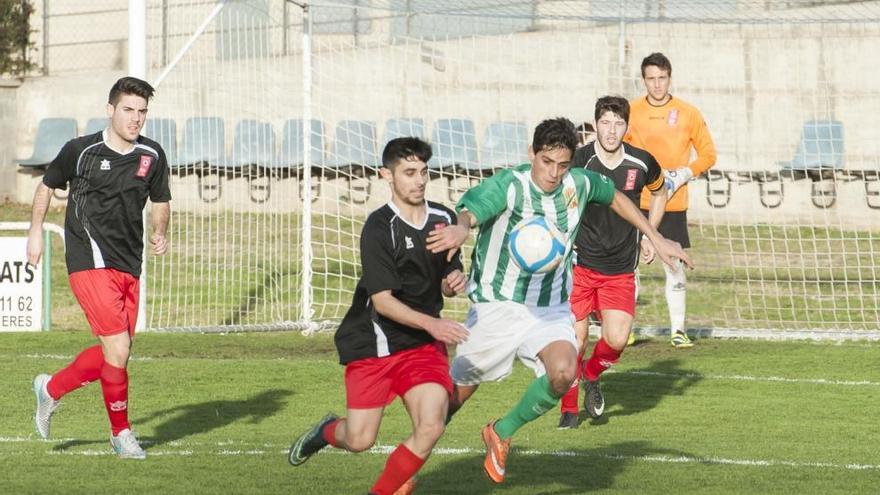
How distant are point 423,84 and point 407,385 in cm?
1593

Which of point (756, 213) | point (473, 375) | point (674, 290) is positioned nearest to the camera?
point (473, 375)

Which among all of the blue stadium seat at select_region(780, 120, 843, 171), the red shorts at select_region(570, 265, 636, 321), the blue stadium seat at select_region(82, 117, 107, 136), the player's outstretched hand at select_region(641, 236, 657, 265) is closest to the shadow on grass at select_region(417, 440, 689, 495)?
the red shorts at select_region(570, 265, 636, 321)

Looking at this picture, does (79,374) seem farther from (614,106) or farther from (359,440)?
(614,106)

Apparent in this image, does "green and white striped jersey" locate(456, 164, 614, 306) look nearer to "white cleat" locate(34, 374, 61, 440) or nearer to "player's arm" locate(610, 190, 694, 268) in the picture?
"player's arm" locate(610, 190, 694, 268)

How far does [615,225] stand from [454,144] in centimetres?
1087

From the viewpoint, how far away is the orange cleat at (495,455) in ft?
23.1

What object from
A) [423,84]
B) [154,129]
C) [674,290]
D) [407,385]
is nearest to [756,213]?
[423,84]

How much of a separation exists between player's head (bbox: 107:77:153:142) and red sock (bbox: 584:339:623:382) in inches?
129

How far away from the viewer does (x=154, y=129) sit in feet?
49.8

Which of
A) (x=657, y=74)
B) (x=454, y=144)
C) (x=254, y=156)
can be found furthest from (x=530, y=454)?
(x=454, y=144)

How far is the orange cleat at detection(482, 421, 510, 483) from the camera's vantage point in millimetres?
7055

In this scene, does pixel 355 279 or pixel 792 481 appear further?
pixel 355 279

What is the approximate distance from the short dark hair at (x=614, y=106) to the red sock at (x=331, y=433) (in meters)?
3.28

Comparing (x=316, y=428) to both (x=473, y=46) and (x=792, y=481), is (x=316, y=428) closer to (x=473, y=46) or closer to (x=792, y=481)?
(x=792, y=481)
